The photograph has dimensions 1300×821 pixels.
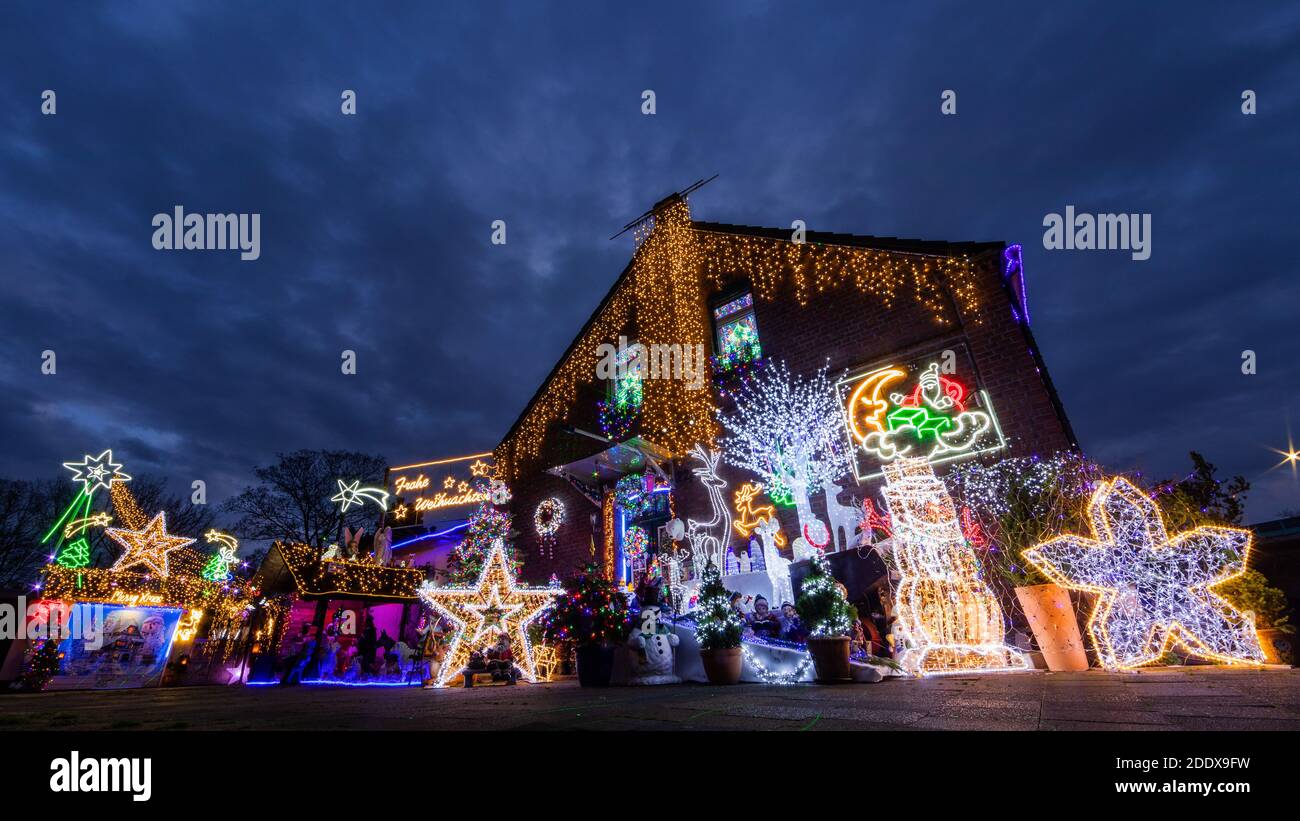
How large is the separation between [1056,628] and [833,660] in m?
3.31

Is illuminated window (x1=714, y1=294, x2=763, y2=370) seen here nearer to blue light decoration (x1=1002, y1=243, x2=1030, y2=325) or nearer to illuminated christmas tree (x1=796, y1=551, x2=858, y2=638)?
blue light decoration (x1=1002, y1=243, x2=1030, y2=325)

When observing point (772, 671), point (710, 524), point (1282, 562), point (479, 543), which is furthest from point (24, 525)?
point (1282, 562)

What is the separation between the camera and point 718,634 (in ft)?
20.6

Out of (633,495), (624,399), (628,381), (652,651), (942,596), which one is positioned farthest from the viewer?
(628,381)

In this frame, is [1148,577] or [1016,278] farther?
[1016,278]

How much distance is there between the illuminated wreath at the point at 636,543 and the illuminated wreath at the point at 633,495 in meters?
0.41

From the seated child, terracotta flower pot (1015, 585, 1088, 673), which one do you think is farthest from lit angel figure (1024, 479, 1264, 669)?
the seated child

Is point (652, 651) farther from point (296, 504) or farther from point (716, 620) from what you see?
point (296, 504)

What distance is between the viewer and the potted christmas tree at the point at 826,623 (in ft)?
17.3

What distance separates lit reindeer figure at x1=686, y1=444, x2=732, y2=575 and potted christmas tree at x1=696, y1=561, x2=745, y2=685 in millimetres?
3877

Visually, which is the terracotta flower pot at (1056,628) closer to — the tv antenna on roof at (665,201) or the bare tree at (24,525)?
the tv antenna on roof at (665,201)

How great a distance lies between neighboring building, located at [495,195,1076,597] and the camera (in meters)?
8.78

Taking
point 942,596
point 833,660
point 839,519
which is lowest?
point 833,660
